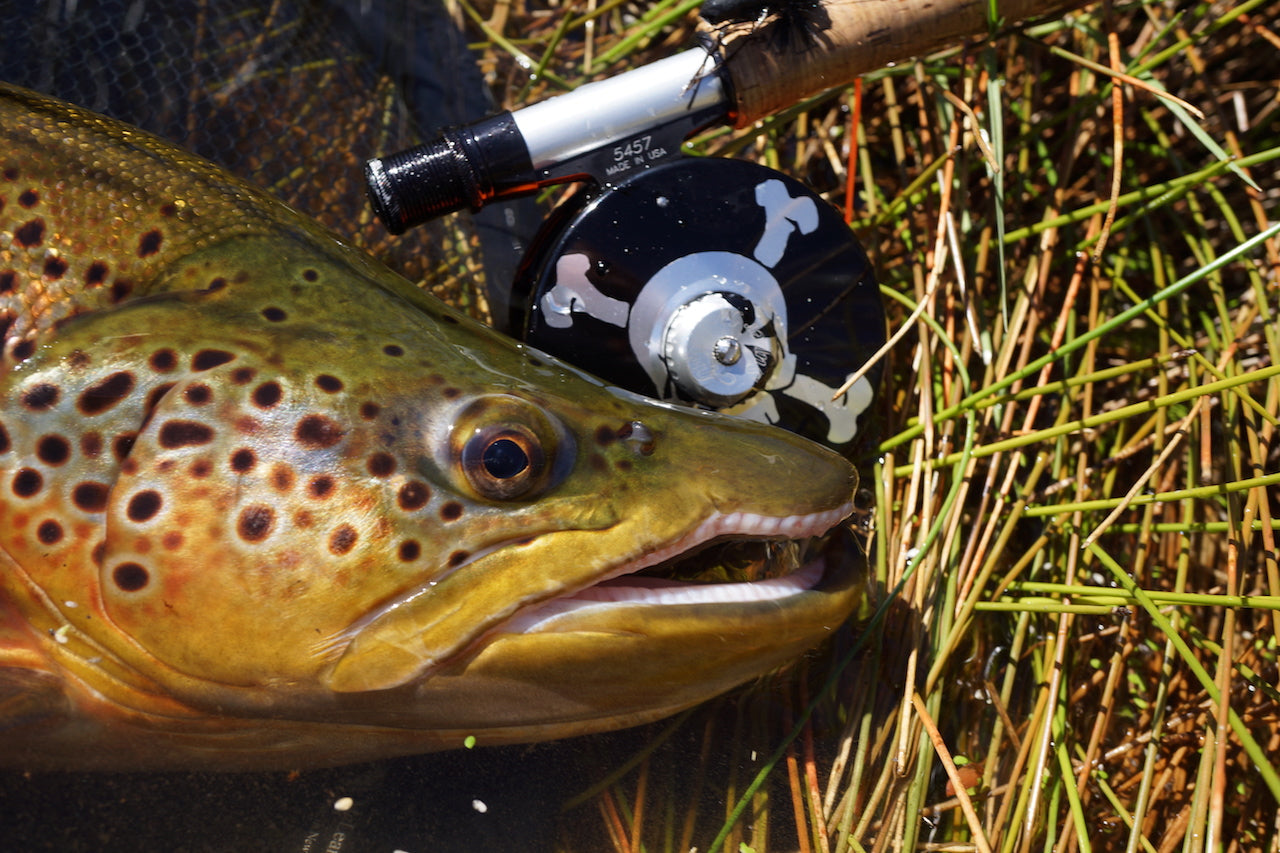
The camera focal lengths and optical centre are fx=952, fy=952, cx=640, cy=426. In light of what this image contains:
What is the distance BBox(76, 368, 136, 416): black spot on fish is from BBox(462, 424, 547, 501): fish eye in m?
0.56

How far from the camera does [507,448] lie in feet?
4.98

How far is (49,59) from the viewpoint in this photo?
2.29m

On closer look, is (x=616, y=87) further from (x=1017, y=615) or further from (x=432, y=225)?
(x=1017, y=615)

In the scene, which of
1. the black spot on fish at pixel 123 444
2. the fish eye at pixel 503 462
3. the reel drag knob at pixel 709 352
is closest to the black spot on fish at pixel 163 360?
the black spot on fish at pixel 123 444

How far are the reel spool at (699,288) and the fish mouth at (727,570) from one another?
416 millimetres

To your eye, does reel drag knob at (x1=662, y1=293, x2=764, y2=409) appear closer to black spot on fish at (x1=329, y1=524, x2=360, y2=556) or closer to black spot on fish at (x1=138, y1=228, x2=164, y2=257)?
black spot on fish at (x1=329, y1=524, x2=360, y2=556)

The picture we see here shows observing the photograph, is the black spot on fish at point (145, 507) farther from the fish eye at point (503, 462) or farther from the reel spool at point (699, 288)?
the reel spool at point (699, 288)

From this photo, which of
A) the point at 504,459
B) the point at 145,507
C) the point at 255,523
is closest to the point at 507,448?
the point at 504,459

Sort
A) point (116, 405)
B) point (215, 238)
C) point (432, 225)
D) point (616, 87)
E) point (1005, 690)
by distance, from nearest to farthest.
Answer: point (116, 405)
point (215, 238)
point (616, 87)
point (1005, 690)
point (432, 225)

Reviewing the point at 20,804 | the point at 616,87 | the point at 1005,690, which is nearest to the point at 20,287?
the point at 20,804

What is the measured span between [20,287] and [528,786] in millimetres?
1266

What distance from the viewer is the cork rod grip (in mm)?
1997

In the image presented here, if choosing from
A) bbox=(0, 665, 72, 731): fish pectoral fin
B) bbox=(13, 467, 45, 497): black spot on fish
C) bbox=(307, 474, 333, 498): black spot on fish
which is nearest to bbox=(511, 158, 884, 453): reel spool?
bbox=(307, 474, 333, 498): black spot on fish

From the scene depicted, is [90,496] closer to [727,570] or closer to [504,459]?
[504,459]
